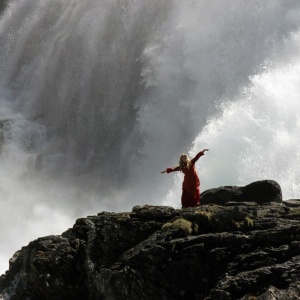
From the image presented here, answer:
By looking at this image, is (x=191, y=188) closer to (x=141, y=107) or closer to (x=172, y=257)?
(x=172, y=257)

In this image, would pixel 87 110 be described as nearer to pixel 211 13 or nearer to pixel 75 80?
pixel 75 80

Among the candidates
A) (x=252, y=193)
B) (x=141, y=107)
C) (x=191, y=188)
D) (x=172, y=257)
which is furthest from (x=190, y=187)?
(x=141, y=107)

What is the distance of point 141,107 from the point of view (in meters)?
33.3

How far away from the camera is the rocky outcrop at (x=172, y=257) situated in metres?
8.37

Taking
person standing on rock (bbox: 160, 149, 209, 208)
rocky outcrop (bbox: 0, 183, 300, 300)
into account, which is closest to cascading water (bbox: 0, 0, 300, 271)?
person standing on rock (bbox: 160, 149, 209, 208)

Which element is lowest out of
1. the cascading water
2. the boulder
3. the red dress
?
the boulder

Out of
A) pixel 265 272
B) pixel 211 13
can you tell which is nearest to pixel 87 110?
pixel 211 13

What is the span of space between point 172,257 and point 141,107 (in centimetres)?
2473

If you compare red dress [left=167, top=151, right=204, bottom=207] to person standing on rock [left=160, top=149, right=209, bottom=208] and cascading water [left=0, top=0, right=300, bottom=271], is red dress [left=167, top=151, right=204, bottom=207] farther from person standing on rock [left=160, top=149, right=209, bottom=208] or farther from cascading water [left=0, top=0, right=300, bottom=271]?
cascading water [left=0, top=0, right=300, bottom=271]

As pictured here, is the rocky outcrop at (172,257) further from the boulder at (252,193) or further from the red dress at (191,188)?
the red dress at (191,188)

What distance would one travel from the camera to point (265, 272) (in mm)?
8258

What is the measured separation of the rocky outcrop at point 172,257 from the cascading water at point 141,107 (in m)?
14.0

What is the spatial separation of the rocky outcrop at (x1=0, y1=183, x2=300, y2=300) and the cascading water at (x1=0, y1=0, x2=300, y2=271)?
14035mm

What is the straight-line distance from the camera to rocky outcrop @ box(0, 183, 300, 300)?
27.5 ft
